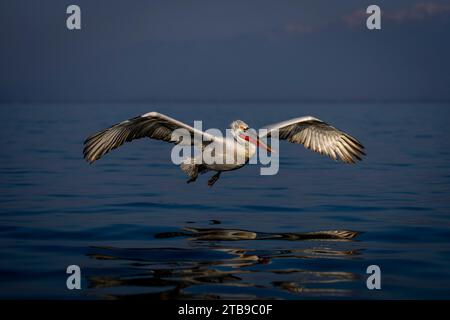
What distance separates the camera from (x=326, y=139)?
52.3 ft

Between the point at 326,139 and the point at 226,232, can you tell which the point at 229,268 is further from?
the point at 326,139

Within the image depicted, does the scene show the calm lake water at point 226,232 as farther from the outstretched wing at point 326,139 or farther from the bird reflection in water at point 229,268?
the outstretched wing at point 326,139

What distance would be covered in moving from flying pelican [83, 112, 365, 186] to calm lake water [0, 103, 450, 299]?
3.90ft

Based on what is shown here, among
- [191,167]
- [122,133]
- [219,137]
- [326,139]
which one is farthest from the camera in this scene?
[326,139]

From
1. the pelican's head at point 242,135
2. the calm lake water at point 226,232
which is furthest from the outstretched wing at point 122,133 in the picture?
the calm lake water at point 226,232

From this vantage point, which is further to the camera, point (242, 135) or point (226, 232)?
point (242, 135)

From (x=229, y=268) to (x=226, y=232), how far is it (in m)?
2.66

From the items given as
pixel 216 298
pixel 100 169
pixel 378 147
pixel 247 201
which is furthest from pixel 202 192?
pixel 378 147

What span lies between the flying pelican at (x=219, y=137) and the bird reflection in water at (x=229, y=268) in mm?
1823

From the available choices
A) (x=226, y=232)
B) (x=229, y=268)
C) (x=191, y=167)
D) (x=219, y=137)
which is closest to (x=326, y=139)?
(x=219, y=137)

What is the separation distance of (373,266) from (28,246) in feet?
18.7

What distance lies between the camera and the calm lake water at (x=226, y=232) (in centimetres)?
1023

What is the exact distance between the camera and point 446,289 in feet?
33.0

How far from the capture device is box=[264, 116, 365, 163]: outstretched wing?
15.7 metres
